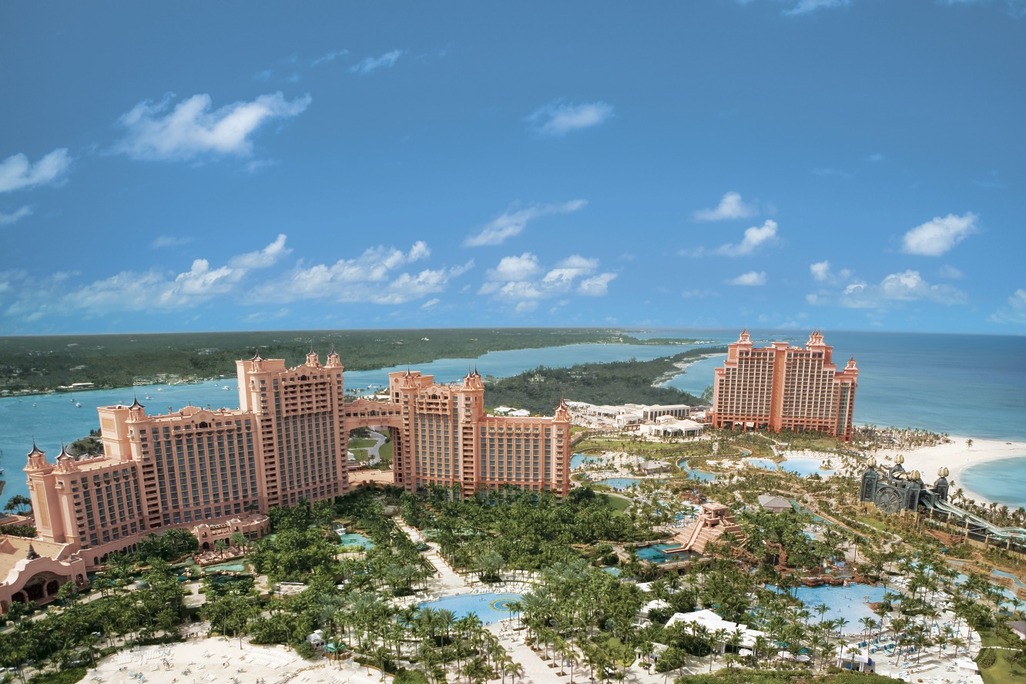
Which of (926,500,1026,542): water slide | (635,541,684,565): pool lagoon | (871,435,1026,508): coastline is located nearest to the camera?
(635,541,684,565): pool lagoon

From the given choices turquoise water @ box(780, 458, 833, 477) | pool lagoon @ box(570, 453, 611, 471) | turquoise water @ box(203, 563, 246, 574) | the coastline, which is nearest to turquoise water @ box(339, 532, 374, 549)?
turquoise water @ box(203, 563, 246, 574)

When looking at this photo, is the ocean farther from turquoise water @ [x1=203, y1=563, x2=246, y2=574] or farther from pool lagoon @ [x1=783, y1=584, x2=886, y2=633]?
turquoise water @ [x1=203, y1=563, x2=246, y2=574]

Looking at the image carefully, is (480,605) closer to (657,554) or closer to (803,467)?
(657,554)

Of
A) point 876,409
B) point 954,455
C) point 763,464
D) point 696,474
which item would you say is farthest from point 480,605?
point 876,409

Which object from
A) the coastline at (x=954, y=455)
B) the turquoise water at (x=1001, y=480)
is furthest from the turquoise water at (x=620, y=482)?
the turquoise water at (x=1001, y=480)

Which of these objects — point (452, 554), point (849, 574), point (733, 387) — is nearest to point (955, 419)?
point (733, 387)

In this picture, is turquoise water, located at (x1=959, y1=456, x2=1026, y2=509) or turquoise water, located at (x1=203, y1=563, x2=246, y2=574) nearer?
turquoise water, located at (x1=203, y1=563, x2=246, y2=574)

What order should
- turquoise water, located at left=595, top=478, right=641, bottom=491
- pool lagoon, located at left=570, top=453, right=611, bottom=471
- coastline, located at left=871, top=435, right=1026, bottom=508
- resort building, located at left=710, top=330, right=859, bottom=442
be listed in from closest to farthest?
1. turquoise water, located at left=595, top=478, right=641, bottom=491
2. coastline, located at left=871, top=435, right=1026, bottom=508
3. pool lagoon, located at left=570, top=453, right=611, bottom=471
4. resort building, located at left=710, top=330, right=859, bottom=442

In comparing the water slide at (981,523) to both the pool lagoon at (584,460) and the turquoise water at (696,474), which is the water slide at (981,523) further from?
the pool lagoon at (584,460)

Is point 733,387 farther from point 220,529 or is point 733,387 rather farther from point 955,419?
point 220,529
